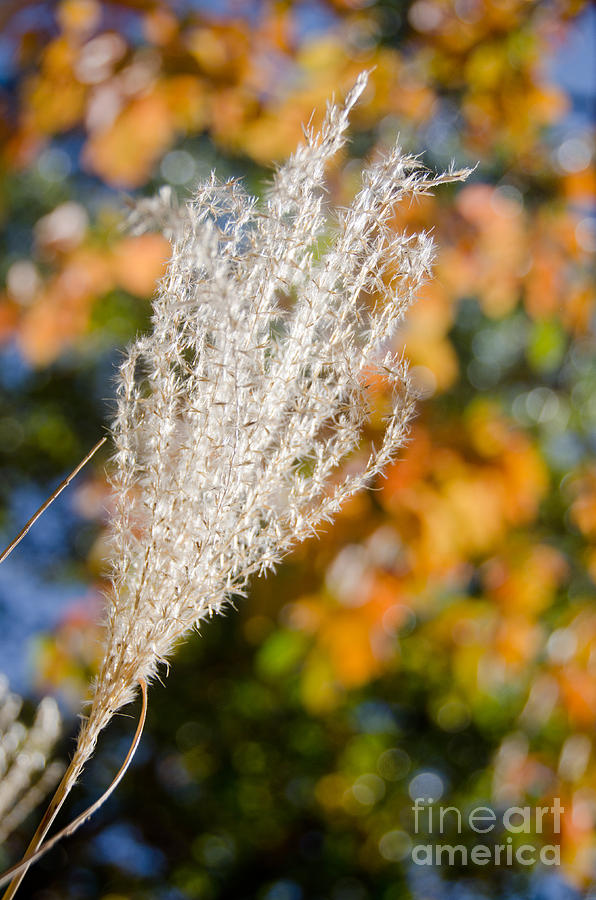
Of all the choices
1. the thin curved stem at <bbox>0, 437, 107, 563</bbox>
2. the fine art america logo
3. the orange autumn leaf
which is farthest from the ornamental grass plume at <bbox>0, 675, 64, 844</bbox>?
the fine art america logo

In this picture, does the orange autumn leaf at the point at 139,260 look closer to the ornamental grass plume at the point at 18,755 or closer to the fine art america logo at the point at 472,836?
the ornamental grass plume at the point at 18,755

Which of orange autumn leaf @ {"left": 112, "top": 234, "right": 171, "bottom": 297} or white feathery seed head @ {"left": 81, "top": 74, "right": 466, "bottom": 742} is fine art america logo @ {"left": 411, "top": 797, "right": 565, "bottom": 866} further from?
white feathery seed head @ {"left": 81, "top": 74, "right": 466, "bottom": 742}

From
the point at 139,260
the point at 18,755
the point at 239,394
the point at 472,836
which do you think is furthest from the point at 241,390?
the point at 472,836

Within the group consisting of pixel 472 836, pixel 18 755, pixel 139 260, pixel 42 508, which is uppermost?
pixel 139 260

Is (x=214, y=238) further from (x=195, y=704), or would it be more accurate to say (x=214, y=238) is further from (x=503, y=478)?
(x=195, y=704)

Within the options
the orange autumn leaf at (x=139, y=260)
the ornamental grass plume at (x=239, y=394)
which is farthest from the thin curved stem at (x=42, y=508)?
the orange autumn leaf at (x=139, y=260)

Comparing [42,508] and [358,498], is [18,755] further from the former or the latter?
[358,498]
